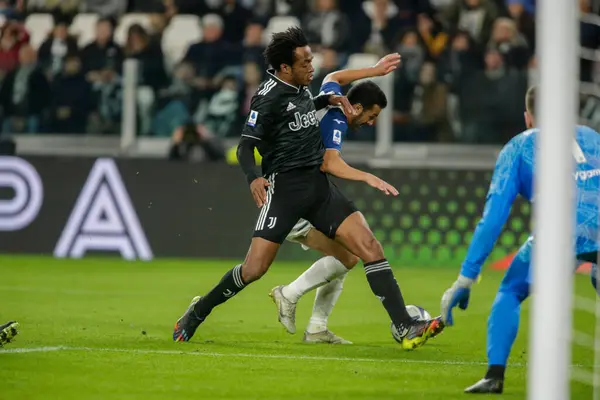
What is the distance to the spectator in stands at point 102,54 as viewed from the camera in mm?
15428

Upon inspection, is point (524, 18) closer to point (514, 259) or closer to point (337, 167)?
point (337, 167)

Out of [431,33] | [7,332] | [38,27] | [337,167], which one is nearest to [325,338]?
[337,167]

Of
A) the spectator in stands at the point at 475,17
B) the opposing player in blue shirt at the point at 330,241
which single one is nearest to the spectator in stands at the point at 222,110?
→ the spectator in stands at the point at 475,17

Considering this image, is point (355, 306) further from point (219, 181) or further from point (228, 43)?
point (228, 43)

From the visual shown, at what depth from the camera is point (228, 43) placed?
51.2 feet

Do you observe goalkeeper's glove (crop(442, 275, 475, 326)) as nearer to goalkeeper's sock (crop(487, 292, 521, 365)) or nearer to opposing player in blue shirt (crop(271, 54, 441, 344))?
goalkeeper's sock (crop(487, 292, 521, 365))

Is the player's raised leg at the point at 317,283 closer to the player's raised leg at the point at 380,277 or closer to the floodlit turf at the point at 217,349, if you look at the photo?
the floodlit turf at the point at 217,349

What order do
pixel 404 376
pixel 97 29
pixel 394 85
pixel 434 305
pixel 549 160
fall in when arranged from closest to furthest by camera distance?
1. pixel 549 160
2. pixel 404 376
3. pixel 434 305
4. pixel 394 85
5. pixel 97 29

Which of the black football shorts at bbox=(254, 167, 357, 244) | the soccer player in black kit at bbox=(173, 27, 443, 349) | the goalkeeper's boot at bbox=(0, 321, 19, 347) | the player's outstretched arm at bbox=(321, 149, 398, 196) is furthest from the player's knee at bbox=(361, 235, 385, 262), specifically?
the goalkeeper's boot at bbox=(0, 321, 19, 347)

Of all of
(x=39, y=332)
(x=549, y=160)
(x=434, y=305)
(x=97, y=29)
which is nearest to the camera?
(x=549, y=160)

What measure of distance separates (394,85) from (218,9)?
3.51m

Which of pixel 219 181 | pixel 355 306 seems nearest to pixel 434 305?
pixel 355 306

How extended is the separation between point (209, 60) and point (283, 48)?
747cm

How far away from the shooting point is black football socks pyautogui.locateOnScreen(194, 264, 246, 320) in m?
7.92
